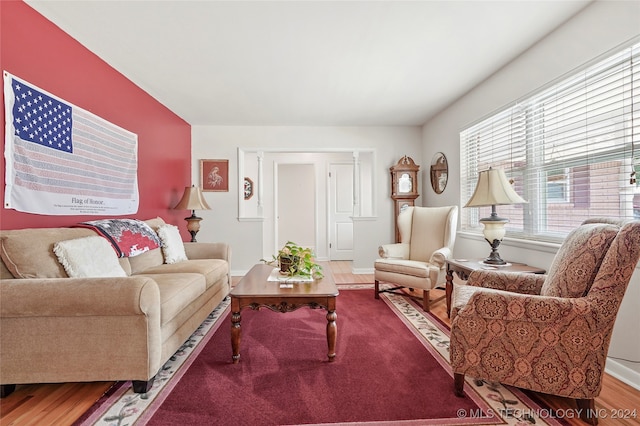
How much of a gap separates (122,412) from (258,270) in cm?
139

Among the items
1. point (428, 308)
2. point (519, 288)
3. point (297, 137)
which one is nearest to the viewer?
point (519, 288)

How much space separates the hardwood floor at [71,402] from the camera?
4.74 feet

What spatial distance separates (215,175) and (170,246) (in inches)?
74.6

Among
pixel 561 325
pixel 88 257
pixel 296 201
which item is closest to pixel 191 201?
pixel 88 257

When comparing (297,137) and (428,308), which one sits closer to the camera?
(428,308)

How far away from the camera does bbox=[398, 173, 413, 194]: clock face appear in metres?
4.78

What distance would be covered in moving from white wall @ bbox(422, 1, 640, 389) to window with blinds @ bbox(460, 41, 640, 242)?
0.34 feet

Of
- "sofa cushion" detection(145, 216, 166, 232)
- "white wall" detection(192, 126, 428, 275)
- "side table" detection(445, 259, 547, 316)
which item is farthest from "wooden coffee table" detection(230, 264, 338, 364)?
"white wall" detection(192, 126, 428, 275)

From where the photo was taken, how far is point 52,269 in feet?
5.82

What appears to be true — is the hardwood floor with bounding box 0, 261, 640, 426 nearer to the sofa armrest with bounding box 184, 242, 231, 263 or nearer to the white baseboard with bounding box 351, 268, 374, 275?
the sofa armrest with bounding box 184, 242, 231, 263

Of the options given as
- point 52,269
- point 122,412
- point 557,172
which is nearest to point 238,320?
point 122,412

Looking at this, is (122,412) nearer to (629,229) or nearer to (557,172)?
(629,229)

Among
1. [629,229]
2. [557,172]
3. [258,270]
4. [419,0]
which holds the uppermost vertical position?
[419,0]

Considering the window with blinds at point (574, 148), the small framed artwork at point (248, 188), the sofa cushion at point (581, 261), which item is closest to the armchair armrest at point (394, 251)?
the window with blinds at point (574, 148)
